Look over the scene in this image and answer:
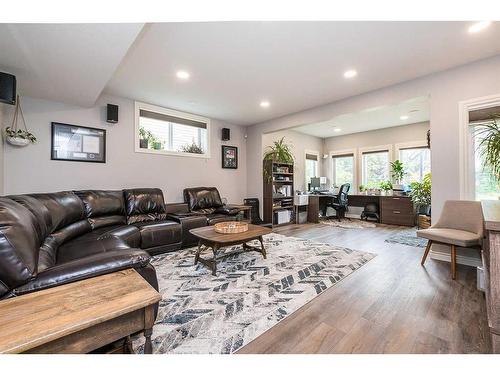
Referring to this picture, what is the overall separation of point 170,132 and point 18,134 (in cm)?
227

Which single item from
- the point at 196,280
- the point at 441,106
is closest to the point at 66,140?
the point at 196,280

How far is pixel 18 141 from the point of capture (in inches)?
118

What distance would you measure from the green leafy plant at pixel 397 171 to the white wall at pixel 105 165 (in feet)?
15.2

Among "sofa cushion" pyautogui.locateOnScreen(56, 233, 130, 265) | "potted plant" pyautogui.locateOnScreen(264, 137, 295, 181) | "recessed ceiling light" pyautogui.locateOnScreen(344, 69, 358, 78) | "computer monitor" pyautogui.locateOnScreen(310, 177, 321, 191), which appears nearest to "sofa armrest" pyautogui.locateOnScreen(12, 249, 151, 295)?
"sofa cushion" pyautogui.locateOnScreen(56, 233, 130, 265)

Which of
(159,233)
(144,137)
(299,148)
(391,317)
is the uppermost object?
(299,148)

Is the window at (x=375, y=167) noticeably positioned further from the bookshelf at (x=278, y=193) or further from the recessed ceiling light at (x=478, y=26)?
the recessed ceiling light at (x=478, y=26)

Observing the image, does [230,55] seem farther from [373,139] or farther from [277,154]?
[373,139]

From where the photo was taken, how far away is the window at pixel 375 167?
667 centimetres

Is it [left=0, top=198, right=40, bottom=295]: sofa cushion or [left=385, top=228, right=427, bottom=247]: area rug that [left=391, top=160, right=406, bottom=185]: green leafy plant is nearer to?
[left=385, top=228, right=427, bottom=247]: area rug

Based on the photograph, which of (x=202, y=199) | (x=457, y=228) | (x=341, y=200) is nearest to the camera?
(x=457, y=228)

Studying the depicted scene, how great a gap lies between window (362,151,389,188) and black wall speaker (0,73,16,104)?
7693mm

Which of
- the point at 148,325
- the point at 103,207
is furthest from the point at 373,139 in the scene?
the point at 148,325

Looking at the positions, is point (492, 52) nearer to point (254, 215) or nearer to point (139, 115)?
point (254, 215)

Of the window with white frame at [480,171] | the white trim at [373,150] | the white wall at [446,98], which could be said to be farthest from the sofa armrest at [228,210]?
the white trim at [373,150]
